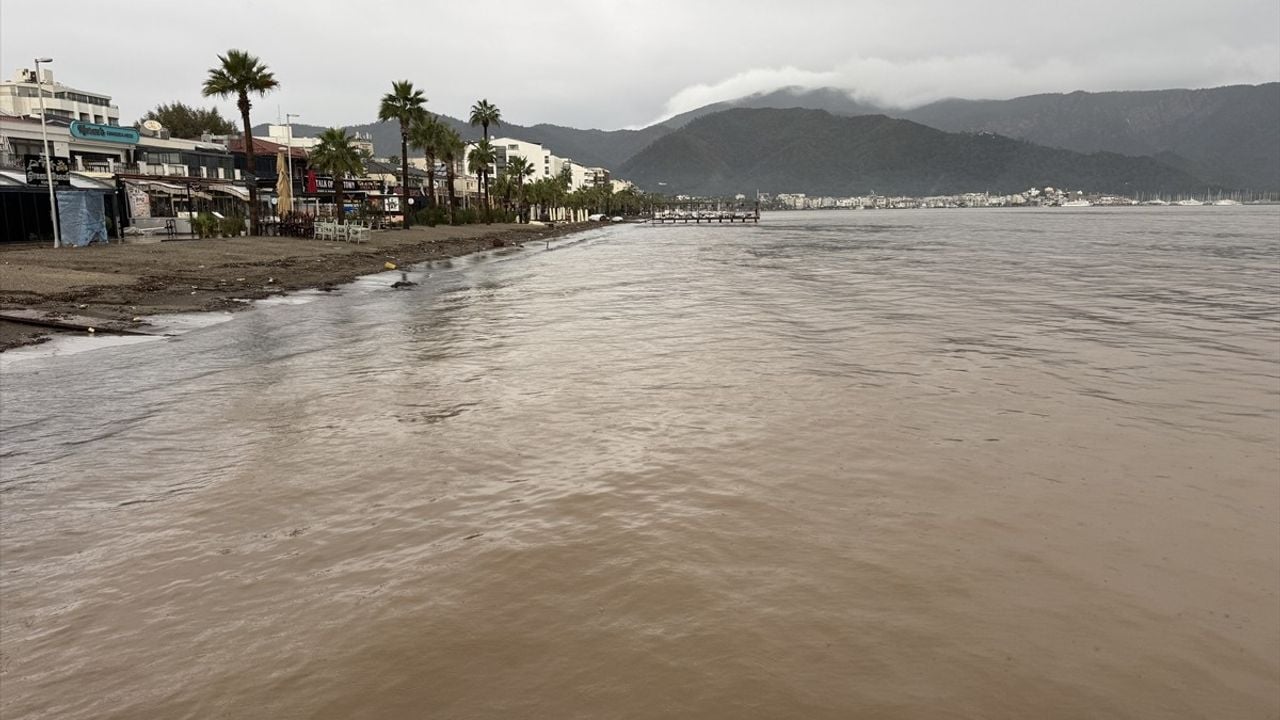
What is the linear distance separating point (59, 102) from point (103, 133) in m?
38.1

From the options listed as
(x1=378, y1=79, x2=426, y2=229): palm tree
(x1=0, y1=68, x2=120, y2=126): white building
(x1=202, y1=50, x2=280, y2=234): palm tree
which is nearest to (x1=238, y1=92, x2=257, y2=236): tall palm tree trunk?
(x1=202, y1=50, x2=280, y2=234): palm tree

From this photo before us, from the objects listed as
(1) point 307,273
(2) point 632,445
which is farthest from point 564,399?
(1) point 307,273

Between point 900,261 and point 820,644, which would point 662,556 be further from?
point 900,261

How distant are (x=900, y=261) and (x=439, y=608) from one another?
50543mm

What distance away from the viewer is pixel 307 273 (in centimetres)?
3575

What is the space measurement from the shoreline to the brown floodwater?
490cm

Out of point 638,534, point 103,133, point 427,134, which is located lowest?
point 638,534

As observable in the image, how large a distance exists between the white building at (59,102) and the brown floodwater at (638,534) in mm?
88607

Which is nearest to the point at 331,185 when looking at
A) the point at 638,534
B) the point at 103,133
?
the point at 103,133

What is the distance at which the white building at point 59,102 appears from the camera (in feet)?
282

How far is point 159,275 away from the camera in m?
29.0

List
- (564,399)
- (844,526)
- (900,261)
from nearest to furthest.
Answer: (844,526)
(564,399)
(900,261)

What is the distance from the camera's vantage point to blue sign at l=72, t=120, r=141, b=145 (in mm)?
54662

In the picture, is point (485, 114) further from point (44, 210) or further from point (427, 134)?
point (44, 210)
